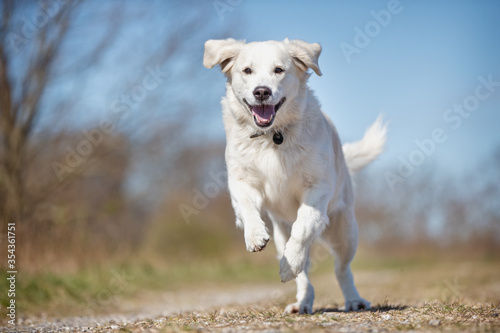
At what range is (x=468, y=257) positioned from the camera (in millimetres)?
15547

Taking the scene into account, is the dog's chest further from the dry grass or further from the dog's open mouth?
the dry grass

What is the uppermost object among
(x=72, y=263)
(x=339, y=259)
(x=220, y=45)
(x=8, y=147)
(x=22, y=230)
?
(x=8, y=147)

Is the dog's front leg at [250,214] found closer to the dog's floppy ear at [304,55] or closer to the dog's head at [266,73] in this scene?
the dog's head at [266,73]

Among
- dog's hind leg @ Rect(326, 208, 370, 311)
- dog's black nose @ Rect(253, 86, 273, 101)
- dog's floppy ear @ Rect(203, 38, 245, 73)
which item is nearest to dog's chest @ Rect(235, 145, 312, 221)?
dog's black nose @ Rect(253, 86, 273, 101)

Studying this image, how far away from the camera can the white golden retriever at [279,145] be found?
13.6 ft

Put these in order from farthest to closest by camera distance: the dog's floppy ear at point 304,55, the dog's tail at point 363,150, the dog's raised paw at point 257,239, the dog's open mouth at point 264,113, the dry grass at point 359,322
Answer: the dog's tail at point 363,150, the dog's floppy ear at point 304,55, the dog's open mouth at point 264,113, the dog's raised paw at point 257,239, the dry grass at point 359,322

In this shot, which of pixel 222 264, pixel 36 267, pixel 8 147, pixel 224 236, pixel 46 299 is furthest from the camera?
pixel 224 236

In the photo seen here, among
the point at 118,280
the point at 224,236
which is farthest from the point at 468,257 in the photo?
the point at 118,280

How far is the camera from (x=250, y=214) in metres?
4.17

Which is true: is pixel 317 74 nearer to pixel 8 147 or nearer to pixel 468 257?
pixel 8 147

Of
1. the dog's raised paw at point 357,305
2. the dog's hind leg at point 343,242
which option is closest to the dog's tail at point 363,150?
the dog's hind leg at point 343,242

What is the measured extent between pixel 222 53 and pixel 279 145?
0.95 metres

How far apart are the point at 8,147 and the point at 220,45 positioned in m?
8.43

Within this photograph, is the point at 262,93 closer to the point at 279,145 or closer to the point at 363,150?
the point at 279,145
